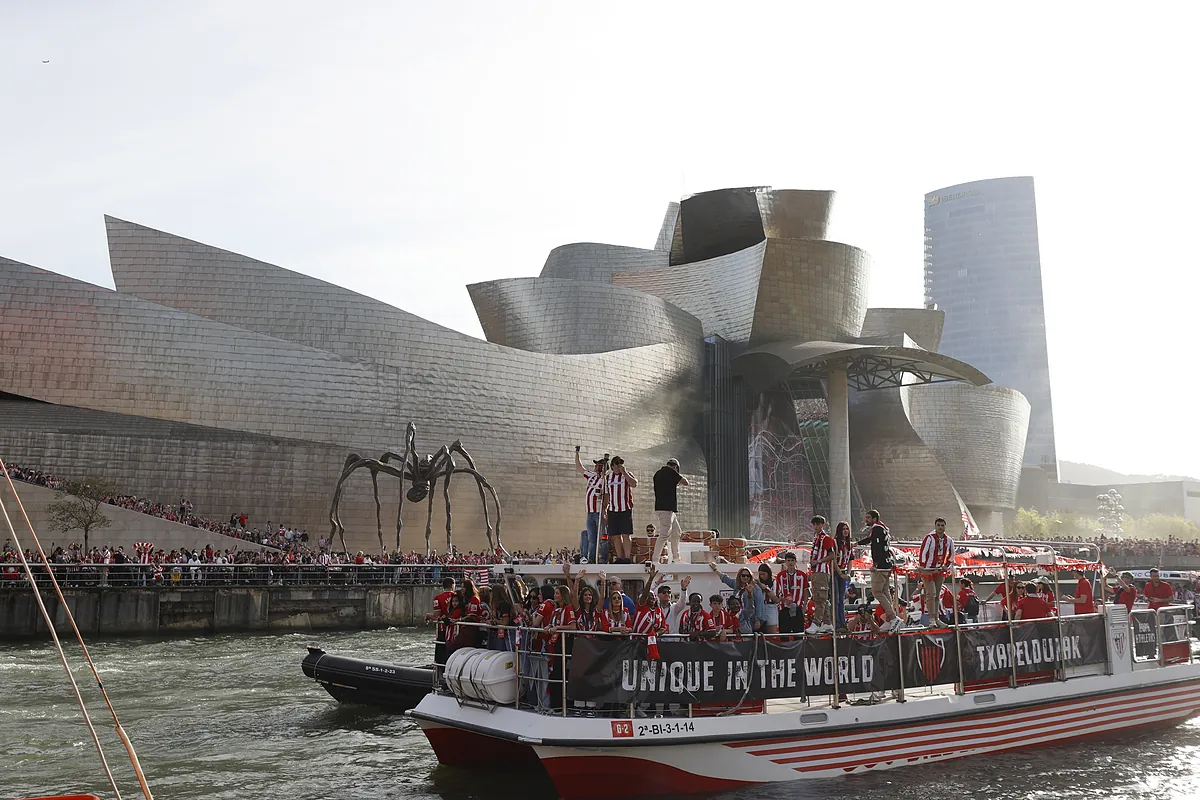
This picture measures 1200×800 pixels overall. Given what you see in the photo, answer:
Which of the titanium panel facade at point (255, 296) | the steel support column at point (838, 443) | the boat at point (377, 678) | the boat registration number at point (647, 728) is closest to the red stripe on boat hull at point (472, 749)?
the boat registration number at point (647, 728)

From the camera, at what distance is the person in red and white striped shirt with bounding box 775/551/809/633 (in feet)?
33.9

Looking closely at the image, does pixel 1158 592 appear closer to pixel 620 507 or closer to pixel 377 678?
pixel 620 507

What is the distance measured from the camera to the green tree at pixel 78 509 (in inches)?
1131

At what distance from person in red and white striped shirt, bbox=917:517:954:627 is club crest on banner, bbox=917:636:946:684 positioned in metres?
0.45

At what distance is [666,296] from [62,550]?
114 feet

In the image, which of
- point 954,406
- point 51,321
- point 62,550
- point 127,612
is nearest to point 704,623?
point 127,612

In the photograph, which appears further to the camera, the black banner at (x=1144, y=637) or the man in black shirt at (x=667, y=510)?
the black banner at (x=1144, y=637)

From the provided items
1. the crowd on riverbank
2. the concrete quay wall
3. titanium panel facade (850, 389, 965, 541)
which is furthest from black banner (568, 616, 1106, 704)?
titanium panel facade (850, 389, 965, 541)

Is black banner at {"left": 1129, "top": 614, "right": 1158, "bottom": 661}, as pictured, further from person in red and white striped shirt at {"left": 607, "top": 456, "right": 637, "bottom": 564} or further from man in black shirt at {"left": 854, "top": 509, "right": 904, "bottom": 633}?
person in red and white striped shirt at {"left": 607, "top": 456, "right": 637, "bottom": 564}

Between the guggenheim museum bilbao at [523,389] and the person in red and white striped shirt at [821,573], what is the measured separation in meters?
28.9

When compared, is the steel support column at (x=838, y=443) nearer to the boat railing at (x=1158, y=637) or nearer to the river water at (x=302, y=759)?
the boat railing at (x=1158, y=637)

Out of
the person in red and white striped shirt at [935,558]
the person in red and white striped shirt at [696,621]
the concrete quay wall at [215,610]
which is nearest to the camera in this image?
the person in red and white striped shirt at [696,621]

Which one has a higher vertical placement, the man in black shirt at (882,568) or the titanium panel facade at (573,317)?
the titanium panel facade at (573,317)

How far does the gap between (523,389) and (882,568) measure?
109 feet
